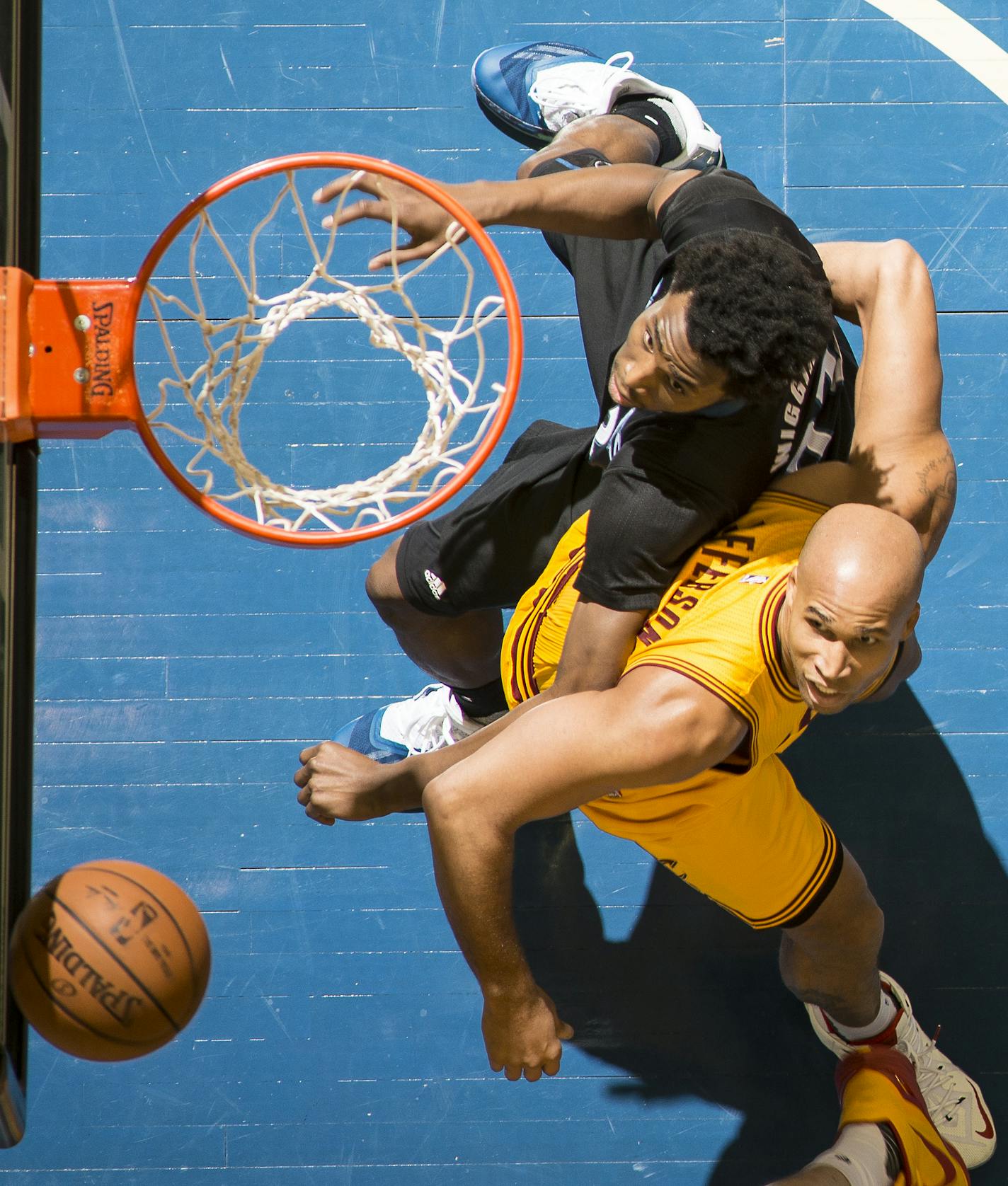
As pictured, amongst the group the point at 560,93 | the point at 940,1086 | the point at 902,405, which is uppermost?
the point at 560,93

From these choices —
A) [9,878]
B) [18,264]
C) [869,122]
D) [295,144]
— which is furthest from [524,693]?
[869,122]

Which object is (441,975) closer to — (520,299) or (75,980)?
(75,980)

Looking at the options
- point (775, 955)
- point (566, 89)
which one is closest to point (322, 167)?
point (566, 89)

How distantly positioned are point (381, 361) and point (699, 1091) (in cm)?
225

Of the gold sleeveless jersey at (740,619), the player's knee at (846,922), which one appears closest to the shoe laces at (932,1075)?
the player's knee at (846,922)

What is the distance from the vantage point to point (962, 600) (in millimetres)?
3848

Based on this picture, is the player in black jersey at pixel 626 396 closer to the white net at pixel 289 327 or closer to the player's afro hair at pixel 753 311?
the player's afro hair at pixel 753 311

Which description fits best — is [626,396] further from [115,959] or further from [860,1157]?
[860,1157]

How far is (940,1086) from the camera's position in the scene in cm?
354

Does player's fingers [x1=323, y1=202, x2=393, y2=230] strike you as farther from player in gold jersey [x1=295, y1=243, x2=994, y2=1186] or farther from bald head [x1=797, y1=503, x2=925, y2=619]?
bald head [x1=797, y1=503, x2=925, y2=619]

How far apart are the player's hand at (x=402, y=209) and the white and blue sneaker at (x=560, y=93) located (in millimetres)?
1321

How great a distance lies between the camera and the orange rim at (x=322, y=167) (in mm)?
2453

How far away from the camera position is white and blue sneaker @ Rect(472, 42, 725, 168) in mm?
3816

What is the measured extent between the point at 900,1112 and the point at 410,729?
63.9 inches
